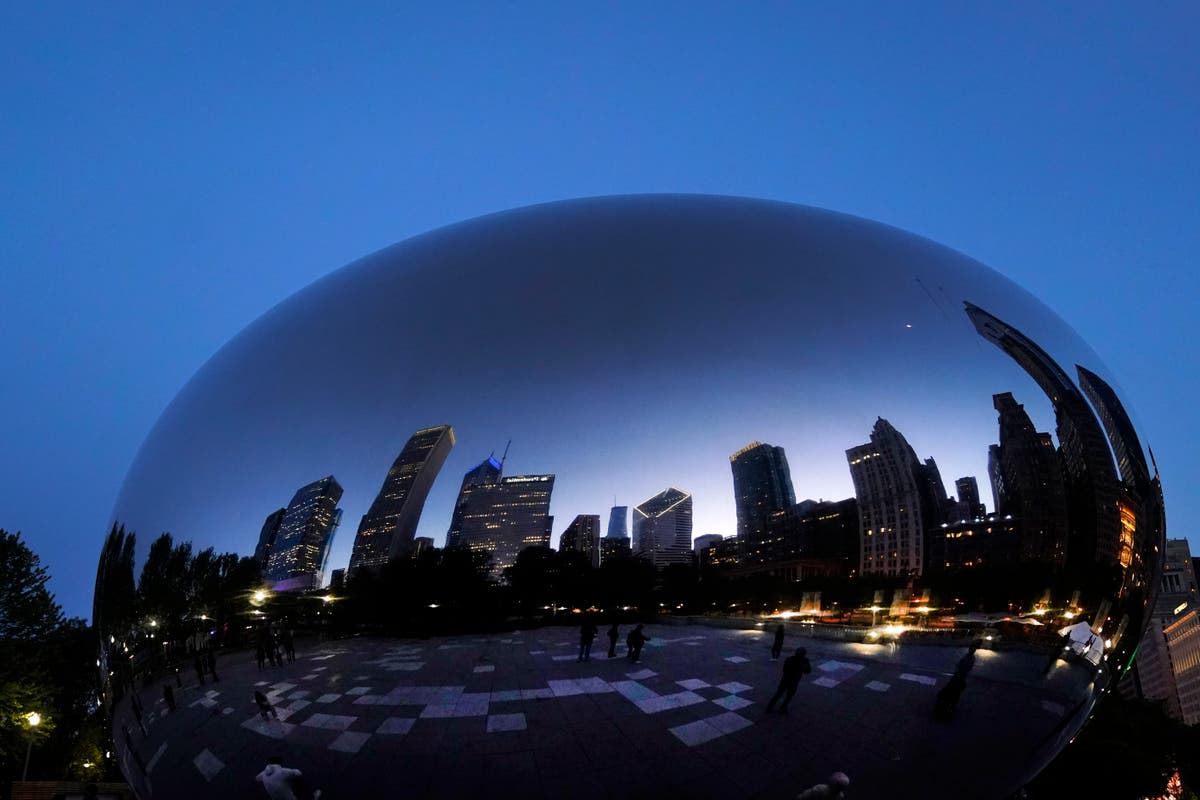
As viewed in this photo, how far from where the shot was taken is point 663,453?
7.08 ft

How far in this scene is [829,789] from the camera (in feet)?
6.75

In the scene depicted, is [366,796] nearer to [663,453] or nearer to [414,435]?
[414,435]

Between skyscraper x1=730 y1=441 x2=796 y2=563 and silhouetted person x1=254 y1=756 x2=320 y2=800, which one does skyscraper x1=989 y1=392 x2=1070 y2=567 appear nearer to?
skyscraper x1=730 y1=441 x2=796 y2=563

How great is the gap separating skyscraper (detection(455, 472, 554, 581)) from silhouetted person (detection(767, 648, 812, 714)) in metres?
0.97

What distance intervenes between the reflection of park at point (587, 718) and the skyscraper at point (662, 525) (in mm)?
345

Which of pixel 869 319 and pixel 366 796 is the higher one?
pixel 869 319

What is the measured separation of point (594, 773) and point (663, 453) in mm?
1070

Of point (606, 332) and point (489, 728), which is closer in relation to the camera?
point (489, 728)

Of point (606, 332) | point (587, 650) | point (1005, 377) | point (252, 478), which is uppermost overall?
point (606, 332)

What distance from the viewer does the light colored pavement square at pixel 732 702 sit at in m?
2.07

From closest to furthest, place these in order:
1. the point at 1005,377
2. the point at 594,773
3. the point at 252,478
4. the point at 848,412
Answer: the point at 594,773, the point at 848,412, the point at 252,478, the point at 1005,377

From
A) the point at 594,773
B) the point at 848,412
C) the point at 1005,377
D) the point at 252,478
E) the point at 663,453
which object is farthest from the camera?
the point at 1005,377

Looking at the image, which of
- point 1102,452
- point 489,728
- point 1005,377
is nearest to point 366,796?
point 489,728

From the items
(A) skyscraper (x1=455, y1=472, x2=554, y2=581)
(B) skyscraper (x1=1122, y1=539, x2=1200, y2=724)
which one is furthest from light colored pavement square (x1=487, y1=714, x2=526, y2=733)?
(B) skyscraper (x1=1122, y1=539, x2=1200, y2=724)
